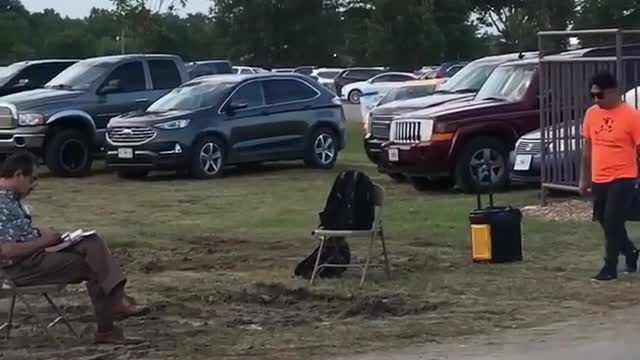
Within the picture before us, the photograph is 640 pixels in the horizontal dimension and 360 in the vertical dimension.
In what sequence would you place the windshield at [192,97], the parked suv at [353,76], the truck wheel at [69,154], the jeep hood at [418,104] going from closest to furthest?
the jeep hood at [418,104] → the windshield at [192,97] → the truck wheel at [69,154] → the parked suv at [353,76]

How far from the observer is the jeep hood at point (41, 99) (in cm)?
2458

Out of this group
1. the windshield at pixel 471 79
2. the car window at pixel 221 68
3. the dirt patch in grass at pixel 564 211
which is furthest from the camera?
the car window at pixel 221 68

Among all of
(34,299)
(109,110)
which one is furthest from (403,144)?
(34,299)

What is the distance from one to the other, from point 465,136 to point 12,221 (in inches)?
430

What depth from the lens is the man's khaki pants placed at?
31.9 ft

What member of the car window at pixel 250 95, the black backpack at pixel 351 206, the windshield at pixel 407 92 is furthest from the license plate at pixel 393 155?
the windshield at pixel 407 92

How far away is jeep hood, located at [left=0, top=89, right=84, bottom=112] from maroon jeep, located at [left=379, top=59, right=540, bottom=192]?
6807 mm

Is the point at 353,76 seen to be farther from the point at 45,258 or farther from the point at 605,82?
the point at 45,258

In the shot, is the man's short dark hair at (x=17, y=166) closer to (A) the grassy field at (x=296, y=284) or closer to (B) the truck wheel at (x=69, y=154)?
(A) the grassy field at (x=296, y=284)

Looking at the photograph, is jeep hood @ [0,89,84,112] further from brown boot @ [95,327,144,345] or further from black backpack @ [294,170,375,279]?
brown boot @ [95,327,144,345]

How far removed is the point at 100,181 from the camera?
23.8 metres

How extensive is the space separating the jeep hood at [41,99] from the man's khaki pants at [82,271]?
15.1 m

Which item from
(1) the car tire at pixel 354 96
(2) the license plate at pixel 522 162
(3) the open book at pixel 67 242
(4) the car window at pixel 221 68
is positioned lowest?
(1) the car tire at pixel 354 96

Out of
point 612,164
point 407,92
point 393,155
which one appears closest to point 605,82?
point 612,164
